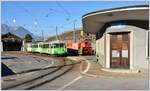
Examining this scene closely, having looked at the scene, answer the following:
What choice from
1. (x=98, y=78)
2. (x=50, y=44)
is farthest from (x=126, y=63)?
(x=50, y=44)

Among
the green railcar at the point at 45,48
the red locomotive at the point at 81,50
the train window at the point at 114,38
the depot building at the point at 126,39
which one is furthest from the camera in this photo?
the red locomotive at the point at 81,50

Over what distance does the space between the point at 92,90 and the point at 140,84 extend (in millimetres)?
3277

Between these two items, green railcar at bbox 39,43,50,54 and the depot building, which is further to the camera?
green railcar at bbox 39,43,50,54

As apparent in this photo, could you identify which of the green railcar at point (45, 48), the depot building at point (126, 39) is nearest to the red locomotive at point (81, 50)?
the green railcar at point (45, 48)

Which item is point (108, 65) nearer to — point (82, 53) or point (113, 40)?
point (113, 40)

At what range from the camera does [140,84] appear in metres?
17.8

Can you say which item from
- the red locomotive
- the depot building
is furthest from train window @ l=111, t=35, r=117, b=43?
the red locomotive

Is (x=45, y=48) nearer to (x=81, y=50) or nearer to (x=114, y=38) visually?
(x=81, y=50)

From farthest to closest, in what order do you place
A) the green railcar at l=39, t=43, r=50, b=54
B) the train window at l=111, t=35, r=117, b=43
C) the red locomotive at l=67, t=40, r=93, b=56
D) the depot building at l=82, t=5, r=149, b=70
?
the red locomotive at l=67, t=40, r=93, b=56, the green railcar at l=39, t=43, r=50, b=54, the train window at l=111, t=35, r=117, b=43, the depot building at l=82, t=5, r=149, b=70

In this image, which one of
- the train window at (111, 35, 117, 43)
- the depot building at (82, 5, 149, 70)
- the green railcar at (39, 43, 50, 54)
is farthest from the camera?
the green railcar at (39, 43, 50, 54)

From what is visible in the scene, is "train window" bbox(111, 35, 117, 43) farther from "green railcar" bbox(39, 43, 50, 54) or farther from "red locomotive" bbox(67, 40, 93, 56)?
"red locomotive" bbox(67, 40, 93, 56)

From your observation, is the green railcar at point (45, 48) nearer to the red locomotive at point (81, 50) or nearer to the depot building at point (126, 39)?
the red locomotive at point (81, 50)

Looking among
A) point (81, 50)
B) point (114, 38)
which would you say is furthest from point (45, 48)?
point (114, 38)

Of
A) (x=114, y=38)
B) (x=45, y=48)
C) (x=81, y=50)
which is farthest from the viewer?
(x=81, y=50)
